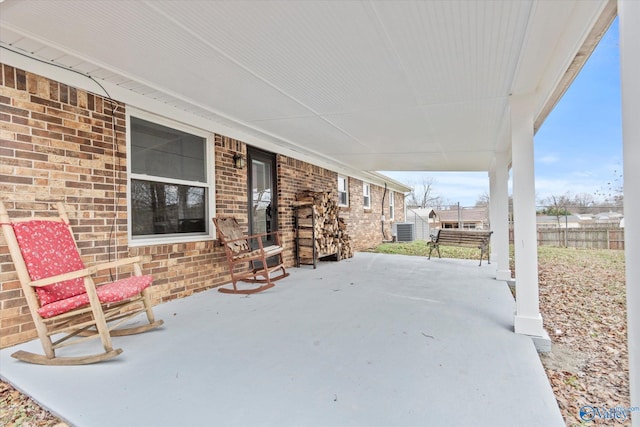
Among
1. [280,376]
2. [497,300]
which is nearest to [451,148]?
[497,300]

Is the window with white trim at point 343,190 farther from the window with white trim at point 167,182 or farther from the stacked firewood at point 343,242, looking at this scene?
the window with white trim at point 167,182

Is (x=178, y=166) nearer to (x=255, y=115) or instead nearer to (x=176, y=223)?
(x=176, y=223)

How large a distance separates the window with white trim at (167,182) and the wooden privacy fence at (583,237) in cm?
1086

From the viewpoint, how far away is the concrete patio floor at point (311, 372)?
5.46 ft

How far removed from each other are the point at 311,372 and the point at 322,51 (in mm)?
2402

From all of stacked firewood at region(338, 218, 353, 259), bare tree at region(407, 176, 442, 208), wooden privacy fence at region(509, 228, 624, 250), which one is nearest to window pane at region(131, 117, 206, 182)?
stacked firewood at region(338, 218, 353, 259)

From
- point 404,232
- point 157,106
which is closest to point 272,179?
point 157,106

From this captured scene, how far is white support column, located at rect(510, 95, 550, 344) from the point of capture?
2.79 m

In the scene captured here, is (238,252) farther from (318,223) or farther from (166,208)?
(318,223)

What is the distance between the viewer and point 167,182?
13.0 ft

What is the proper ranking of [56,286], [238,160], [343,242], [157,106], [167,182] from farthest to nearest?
[343,242]
[238,160]
[167,182]
[157,106]
[56,286]

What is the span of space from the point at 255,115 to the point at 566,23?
10.6 ft

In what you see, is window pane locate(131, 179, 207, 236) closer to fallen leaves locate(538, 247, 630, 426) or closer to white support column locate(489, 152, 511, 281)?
fallen leaves locate(538, 247, 630, 426)

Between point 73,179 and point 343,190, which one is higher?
point 343,190
